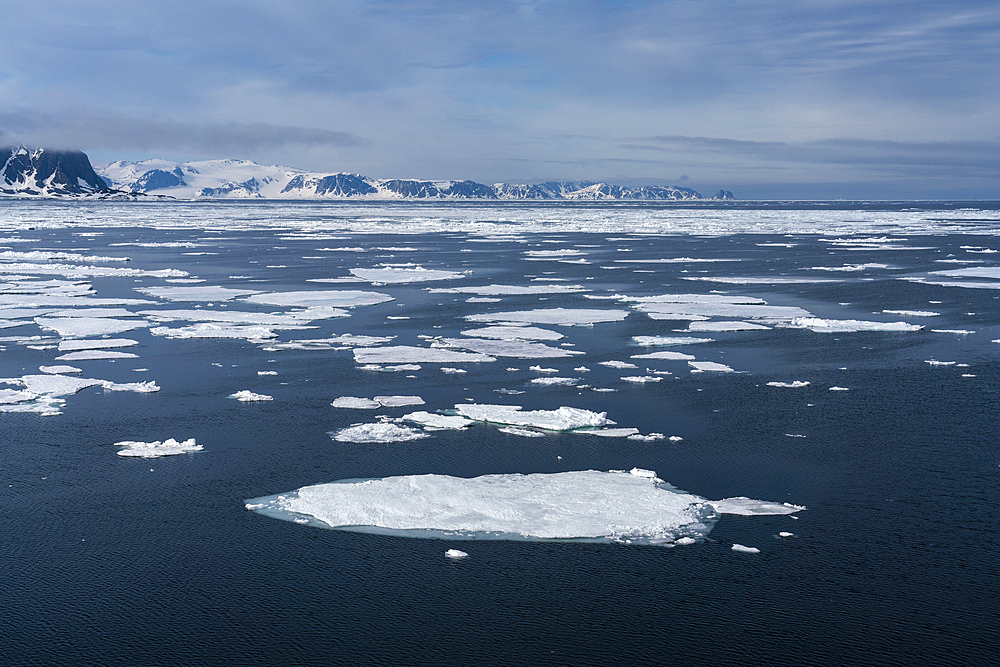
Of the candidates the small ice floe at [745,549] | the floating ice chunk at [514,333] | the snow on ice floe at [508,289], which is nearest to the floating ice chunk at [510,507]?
the small ice floe at [745,549]

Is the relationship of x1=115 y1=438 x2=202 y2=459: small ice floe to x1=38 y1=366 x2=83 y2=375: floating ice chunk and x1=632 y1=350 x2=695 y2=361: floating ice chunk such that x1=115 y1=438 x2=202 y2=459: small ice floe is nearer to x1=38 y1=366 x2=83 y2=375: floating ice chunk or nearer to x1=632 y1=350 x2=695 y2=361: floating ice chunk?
x1=38 y1=366 x2=83 y2=375: floating ice chunk

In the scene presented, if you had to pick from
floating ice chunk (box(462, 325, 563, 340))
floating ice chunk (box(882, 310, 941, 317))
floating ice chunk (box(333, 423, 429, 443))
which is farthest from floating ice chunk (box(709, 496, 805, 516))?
floating ice chunk (box(882, 310, 941, 317))

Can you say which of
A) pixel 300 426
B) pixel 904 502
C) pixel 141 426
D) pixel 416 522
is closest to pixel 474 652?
pixel 416 522

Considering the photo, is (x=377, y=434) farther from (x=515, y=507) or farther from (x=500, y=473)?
(x=515, y=507)

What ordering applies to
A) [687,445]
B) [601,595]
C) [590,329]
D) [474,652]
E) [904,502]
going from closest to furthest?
[474,652], [601,595], [904,502], [687,445], [590,329]

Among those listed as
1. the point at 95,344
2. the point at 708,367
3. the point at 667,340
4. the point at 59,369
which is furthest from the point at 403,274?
the point at 708,367

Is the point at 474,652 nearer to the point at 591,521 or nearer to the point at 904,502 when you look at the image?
the point at 591,521

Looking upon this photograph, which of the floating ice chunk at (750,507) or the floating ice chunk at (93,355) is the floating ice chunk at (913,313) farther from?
the floating ice chunk at (93,355)
